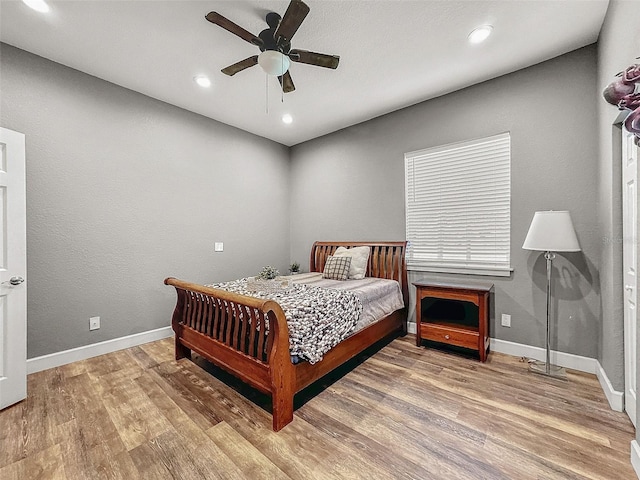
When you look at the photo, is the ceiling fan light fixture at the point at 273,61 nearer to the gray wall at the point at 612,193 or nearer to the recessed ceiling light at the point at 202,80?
the recessed ceiling light at the point at 202,80

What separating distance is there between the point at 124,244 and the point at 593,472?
14.1 feet

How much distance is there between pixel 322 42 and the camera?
247cm

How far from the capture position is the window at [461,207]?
3010 mm

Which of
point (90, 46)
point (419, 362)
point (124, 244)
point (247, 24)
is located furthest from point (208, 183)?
point (419, 362)

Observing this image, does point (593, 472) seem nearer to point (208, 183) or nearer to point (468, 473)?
point (468, 473)

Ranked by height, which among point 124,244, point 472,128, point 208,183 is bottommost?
point 124,244

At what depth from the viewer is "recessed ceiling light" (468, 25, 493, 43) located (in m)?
2.29

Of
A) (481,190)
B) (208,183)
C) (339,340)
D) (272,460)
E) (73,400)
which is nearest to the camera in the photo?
(272,460)

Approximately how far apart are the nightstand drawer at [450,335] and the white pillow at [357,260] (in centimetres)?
98

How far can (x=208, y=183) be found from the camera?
3980mm

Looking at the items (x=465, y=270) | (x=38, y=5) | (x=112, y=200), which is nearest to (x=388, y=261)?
(x=465, y=270)

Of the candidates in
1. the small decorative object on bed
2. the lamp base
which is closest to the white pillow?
the small decorative object on bed

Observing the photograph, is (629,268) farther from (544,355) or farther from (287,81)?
(287,81)

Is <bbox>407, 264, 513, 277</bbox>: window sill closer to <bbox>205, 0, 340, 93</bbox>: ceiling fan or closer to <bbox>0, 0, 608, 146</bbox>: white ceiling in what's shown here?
<bbox>0, 0, 608, 146</bbox>: white ceiling
